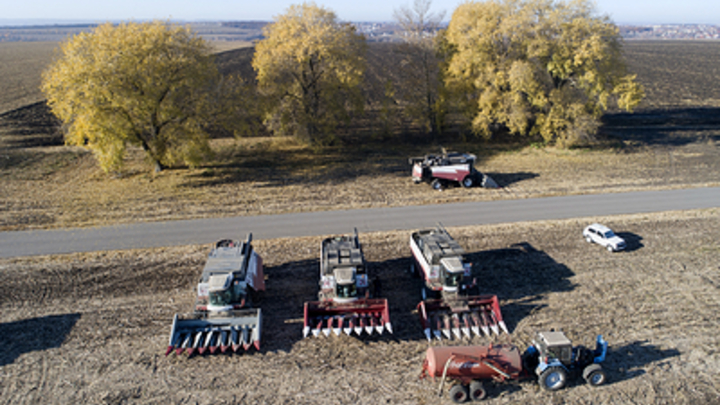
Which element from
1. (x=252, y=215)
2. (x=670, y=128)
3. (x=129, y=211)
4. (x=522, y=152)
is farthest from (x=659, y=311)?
(x=670, y=128)

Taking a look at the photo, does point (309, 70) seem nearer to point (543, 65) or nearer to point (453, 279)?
point (543, 65)

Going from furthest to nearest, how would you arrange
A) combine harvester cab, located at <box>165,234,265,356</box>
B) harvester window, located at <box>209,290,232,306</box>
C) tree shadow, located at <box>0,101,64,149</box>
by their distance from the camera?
1. tree shadow, located at <box>0,101,64,149</box>
2. harvester window, located at <box>209,290,232,306</box>
3. combine harvester cab, located at <box>165,234,265,356</box>

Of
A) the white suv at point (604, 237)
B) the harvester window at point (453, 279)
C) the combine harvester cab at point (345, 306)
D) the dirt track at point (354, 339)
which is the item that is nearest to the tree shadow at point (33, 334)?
the dirt track at point (354, 339)

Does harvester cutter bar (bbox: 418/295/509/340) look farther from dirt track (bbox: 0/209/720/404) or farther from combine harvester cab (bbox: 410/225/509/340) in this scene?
dirt track (bbox: 0/209/720/404)

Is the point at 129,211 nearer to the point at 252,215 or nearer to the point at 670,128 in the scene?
the point at 252,215

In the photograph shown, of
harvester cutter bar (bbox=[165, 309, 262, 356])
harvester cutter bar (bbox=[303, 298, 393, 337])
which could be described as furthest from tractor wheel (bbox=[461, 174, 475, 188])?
harvester cutter bar (bbox=[165, 309, 262, 356])
